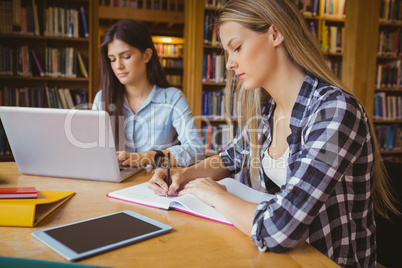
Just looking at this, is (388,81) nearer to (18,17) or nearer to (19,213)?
(18,17)

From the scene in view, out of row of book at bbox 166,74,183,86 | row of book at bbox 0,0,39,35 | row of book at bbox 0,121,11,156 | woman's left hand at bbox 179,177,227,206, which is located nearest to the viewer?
woman's left hand at bbox 179,177,227,206

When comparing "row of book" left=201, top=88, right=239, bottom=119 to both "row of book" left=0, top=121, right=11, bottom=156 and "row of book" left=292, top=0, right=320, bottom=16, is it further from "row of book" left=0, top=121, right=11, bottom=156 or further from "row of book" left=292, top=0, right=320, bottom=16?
"row of book" left=0, top=121, right=11, bottom=156

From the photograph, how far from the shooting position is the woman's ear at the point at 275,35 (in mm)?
935

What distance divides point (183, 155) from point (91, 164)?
527 mm

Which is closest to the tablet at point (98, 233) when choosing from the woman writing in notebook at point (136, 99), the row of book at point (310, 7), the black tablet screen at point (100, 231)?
the black tablet screen at point (100, 231)

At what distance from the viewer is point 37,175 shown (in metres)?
1.16

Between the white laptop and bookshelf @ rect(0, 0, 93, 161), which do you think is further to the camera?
bookshelf @ rect(0, 0, 93, 161)

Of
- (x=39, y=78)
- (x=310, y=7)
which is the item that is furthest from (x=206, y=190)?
(x=310, y=7)

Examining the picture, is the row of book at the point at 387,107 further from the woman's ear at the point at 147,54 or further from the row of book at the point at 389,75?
the woman's ear at the point at 147,54

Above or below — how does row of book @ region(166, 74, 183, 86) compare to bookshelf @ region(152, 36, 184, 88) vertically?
below

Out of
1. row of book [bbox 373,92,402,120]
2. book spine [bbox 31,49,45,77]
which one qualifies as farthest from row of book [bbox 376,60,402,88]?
book spine [bbox 31,49,45,77]

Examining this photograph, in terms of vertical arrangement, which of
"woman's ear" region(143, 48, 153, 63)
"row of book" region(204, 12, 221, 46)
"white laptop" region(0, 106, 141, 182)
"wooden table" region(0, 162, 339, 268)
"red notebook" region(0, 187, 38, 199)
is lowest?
"wooden table" region(0, 162, 339, 268)

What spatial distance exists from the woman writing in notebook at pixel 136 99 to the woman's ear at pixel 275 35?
3.02 feet

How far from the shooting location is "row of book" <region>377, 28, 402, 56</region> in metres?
3.66
